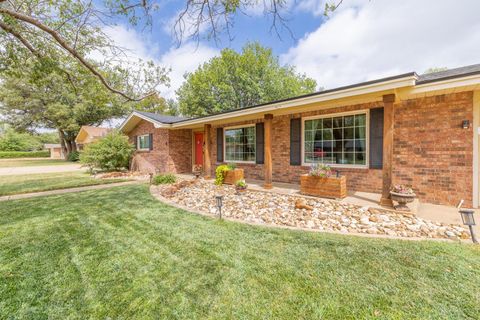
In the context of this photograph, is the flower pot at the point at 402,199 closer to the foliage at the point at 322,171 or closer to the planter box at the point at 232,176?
the foliage at the point at 322,171

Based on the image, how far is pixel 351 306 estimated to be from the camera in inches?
73.1

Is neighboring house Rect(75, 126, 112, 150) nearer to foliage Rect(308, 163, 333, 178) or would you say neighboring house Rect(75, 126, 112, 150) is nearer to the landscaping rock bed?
the landscaping rock bed

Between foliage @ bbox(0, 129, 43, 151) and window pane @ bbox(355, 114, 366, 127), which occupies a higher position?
foliage @ bbox(0, 129, 43, 151)

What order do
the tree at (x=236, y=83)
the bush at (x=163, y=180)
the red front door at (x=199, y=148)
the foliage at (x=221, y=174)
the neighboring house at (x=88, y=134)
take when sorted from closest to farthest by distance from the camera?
the foliage at (x=221, y=174) → the bush at (x=163, y=180) → the red front door at (x=199, y=148) → the tree at (x=236, y=83) → the neighboring house at (x=88, y=134)

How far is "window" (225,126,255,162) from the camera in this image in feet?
27.1

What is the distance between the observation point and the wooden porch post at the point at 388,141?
4.22 m

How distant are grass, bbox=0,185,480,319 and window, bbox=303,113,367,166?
327cm

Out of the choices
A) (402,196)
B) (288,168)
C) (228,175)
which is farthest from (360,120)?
(228,175)

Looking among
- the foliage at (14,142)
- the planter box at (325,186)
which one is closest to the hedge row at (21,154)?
the foliage at (14,142)

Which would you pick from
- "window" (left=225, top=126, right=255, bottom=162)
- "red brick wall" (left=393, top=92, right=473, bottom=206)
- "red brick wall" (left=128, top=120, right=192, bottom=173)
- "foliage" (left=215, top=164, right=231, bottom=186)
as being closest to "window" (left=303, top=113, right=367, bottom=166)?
"red brick wall" (left=393, top=92, right=473, bottom=206)

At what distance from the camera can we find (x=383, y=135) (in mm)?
4711

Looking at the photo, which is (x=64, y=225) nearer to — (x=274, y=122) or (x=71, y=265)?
(x=71, y=265)

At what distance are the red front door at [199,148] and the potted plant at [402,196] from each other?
28.4ft

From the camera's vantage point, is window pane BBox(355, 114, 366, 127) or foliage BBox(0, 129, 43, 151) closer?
window pane BBox(355, 114, 366, 127)
